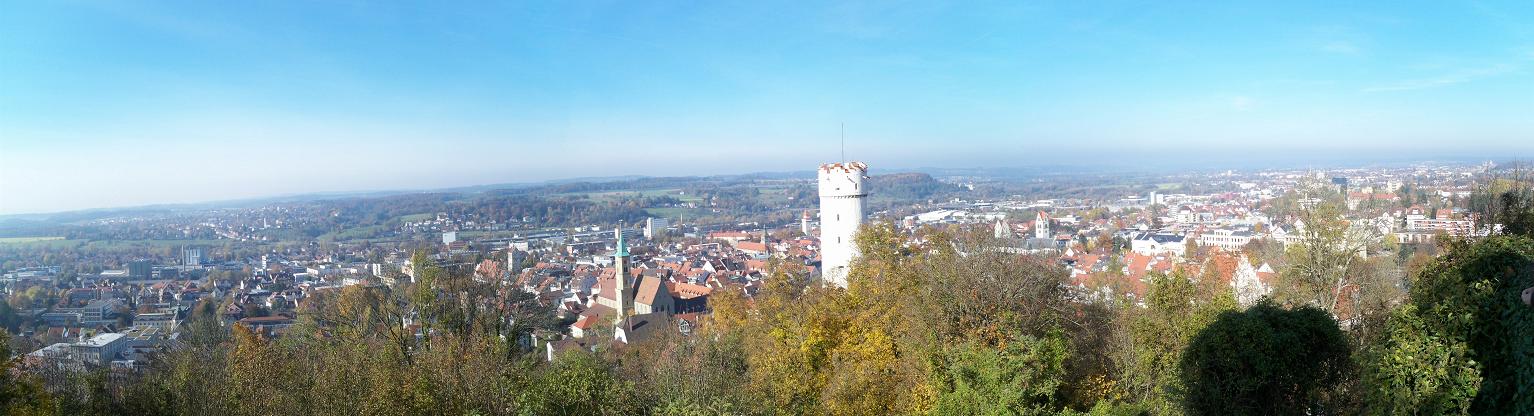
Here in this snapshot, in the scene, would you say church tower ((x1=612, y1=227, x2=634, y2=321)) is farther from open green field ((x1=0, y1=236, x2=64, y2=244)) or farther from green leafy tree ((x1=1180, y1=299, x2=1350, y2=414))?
open green field ((x1=0, y1=236, x2=64, y2=244))

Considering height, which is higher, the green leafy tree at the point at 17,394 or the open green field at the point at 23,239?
the green leafy tree at the point at 17,394

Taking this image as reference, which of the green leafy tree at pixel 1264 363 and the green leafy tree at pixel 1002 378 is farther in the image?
the green leafy tree at pixel 1002 378

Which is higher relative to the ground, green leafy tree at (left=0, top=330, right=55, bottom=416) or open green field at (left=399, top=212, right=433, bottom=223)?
green leafy tree at (left=0, top=330, right=55, bottom=416)

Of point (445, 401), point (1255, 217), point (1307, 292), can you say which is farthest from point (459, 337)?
point (1255, 217)

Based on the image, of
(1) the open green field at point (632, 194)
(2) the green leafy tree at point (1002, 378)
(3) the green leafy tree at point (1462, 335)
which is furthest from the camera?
(1) the open green field at point (632, 194)

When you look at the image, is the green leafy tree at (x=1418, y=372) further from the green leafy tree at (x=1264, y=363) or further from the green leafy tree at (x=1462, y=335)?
the green leafy tree at (x=1264, y=363)

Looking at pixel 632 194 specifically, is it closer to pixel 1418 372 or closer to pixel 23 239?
pixel 23 239

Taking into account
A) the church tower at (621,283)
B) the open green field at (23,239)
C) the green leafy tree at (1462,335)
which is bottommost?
the church tower at (621,283)

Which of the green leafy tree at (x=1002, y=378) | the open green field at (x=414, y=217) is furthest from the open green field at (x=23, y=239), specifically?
the green leafy tree at (x=1002, y=378)

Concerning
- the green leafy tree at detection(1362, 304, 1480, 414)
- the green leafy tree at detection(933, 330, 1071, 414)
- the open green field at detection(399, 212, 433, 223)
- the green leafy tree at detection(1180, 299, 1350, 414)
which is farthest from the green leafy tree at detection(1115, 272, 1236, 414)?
the open green field at detection(399, 212, 433, 223)
